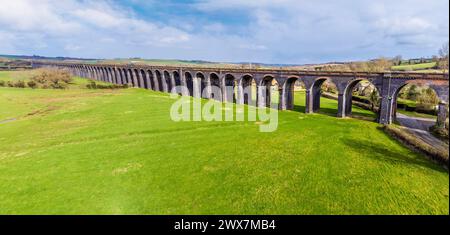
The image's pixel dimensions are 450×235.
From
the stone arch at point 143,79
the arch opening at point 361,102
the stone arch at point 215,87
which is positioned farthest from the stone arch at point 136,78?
the arch opening at point 361,102

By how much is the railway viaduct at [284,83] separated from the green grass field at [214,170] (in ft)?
17.5

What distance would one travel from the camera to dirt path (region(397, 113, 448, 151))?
31991 millimetres

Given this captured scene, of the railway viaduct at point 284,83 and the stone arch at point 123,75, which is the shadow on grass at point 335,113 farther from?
the stone arch at point 123,75

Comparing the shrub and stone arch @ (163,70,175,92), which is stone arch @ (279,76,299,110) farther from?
the shrub

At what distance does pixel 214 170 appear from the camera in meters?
25.1

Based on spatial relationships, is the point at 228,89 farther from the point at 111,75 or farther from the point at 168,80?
the point at 111,75

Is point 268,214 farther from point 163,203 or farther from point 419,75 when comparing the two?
point 419,75

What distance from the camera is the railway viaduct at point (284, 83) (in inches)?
1467

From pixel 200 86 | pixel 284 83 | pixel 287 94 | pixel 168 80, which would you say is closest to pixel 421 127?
pixel 287 94

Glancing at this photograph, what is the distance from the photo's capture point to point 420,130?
3828 cm

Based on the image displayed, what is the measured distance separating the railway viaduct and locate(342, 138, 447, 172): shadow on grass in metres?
7.03

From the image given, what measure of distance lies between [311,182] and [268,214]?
6103 mm

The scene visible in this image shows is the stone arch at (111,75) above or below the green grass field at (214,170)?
above

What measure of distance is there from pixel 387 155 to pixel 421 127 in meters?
16.7
